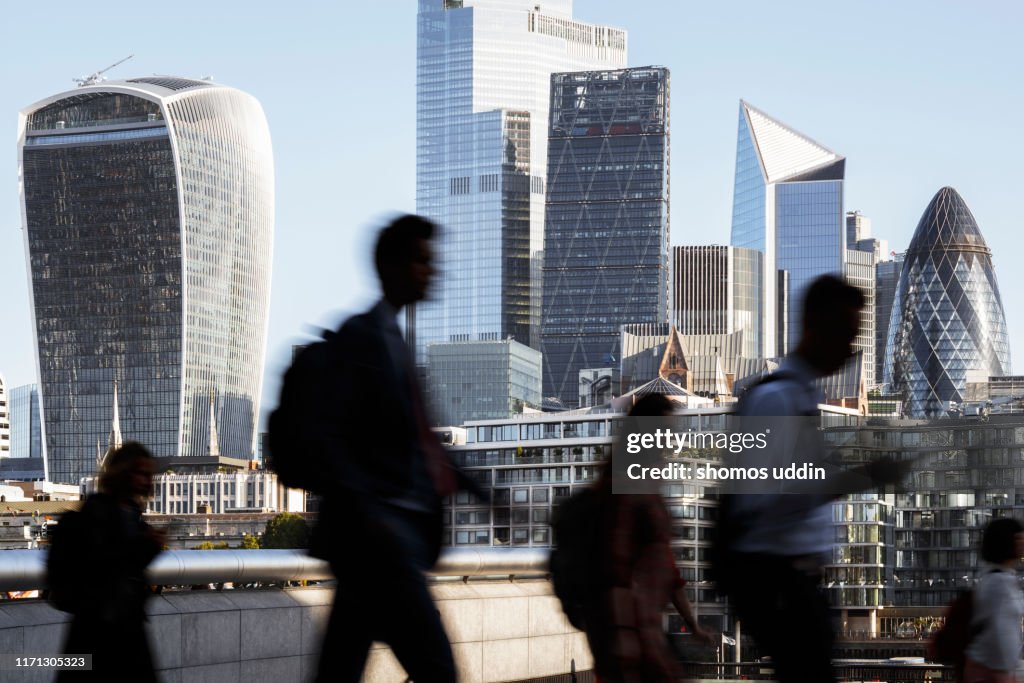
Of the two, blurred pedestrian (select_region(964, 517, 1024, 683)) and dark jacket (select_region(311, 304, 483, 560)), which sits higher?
dark jacket (select_region(311, 304, 483, 560))

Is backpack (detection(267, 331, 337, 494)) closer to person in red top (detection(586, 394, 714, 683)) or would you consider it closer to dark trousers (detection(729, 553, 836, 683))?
dark trousers (detection(729, 553, 836, 683))

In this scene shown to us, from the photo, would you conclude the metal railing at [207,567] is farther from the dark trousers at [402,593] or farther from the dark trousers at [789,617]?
the dark trousers at [402,593]

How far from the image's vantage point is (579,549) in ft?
24.2

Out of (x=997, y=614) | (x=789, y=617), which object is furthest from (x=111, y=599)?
(x=997, y=614)

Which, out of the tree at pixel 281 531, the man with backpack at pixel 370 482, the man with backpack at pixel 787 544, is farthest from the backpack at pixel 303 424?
the tree at pixel 281 531

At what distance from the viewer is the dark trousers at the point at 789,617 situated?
6.00 meters

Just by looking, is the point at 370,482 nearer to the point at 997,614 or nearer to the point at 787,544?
the point at 787,544

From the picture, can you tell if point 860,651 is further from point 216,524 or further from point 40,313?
point 40,313

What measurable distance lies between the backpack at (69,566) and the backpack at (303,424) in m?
1.74

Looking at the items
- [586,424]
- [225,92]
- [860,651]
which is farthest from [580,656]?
[225,92]

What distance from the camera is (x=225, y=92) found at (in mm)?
192375

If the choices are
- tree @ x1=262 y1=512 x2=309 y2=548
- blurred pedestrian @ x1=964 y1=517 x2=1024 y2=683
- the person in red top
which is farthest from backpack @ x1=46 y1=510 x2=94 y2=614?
tree @ x1=262 y1=512 x2=309 y2=548

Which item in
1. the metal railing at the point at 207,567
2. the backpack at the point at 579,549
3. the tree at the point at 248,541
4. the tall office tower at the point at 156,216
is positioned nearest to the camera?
the backpack at the point at 579,549

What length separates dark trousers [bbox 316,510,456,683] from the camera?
5.41m
